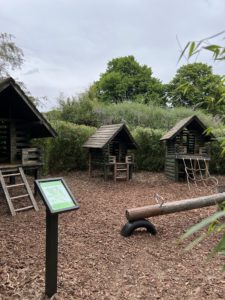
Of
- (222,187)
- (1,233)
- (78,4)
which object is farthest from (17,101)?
(222,187)

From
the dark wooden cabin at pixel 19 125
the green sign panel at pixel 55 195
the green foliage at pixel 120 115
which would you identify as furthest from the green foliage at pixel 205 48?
the green foliage at pixel 120 115

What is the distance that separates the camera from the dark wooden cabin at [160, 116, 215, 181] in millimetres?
11368

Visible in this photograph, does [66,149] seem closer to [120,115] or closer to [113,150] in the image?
[113,150]

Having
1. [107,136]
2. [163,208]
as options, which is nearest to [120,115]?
[107,136]

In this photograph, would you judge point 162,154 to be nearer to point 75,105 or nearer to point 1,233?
point 75,105

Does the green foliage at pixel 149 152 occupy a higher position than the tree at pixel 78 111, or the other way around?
the tree at pixel 78 111

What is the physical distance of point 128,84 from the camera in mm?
37594

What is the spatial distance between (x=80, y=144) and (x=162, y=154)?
13.9 ft

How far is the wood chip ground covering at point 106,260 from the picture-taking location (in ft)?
10.7

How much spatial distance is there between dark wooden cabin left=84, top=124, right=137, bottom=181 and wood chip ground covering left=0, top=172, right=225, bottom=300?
4.40 m

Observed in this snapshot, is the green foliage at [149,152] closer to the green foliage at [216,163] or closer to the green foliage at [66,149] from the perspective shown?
the green foliage at [216,163]

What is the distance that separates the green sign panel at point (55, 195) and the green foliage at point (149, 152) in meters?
10.8

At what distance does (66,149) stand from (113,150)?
2.28 m

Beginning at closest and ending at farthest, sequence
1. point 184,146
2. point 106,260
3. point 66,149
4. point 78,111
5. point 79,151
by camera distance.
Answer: point 106,260
point 184,146
point 66,149
point 79,151
point 78,111
